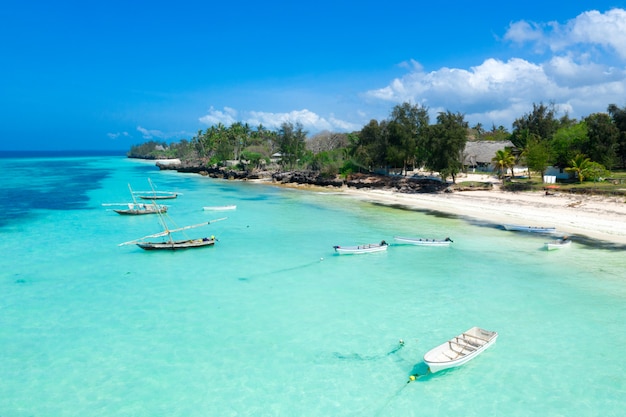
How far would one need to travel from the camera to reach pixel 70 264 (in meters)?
29.0

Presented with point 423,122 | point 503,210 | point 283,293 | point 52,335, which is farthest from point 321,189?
point 52,335

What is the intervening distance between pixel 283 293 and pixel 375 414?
10990 millimetres

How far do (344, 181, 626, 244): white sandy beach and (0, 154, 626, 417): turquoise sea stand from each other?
4.57 m

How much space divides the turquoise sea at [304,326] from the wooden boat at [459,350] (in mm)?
564

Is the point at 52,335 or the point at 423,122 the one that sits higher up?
the point at 423,122

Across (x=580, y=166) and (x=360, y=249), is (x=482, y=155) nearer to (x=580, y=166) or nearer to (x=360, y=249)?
(x=580, y=166)

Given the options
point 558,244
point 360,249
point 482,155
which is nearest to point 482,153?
point 482,155

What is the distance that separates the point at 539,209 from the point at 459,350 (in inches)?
1335

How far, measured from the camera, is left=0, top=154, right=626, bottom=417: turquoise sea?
14.3 meters

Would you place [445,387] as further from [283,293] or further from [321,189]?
[321,189]

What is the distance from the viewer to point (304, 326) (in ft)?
64.0

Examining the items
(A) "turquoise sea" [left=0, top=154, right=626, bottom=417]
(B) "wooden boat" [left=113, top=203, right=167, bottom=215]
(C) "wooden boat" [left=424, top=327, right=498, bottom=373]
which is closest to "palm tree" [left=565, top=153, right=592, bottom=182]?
(A) "turquoise sea" [left=0, top=154, right=626, bottom=417]

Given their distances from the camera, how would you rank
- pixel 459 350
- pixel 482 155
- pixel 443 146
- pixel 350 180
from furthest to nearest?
pixel 350 180 → pixel 482 155 → pixel 443 146 → pixel 459 350

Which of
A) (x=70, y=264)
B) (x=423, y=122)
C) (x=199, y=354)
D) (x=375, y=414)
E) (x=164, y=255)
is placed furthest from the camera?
(x=423, y=122)
